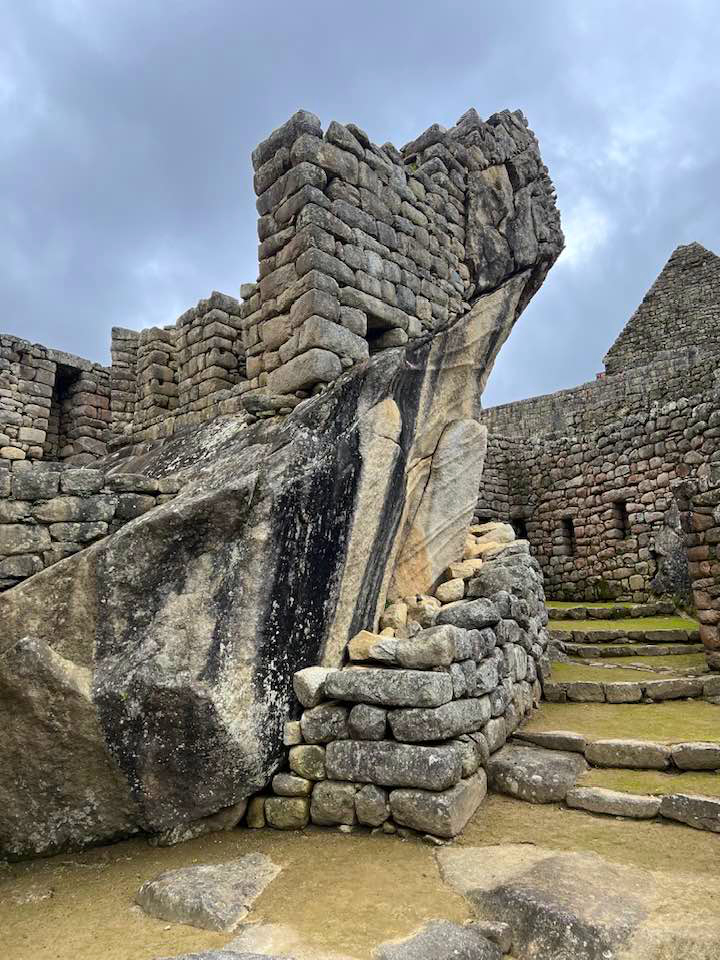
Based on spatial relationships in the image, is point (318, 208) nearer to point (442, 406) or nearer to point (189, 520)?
point (442, 406)

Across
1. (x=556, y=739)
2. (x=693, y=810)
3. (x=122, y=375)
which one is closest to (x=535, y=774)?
(x=556, y=739)

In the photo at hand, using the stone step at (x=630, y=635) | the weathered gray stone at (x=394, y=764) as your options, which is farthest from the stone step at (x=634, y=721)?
the stone step at (x=630, y=635)

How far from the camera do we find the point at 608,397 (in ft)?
67.9

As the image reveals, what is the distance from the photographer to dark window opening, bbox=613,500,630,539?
13.2 metres

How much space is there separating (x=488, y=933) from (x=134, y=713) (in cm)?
248

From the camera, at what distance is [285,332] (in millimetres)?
6590

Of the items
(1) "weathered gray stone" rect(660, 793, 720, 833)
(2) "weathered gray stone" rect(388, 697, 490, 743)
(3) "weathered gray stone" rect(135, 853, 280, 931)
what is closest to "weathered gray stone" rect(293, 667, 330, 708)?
(2) "weathered gray stone" rect(388, 697, 490, 743)

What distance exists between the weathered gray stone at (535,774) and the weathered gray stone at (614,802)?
111 mm

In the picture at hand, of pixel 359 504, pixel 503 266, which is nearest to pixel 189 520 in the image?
pixel 359 504

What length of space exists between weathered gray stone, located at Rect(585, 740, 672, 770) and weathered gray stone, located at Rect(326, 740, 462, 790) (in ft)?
4.80

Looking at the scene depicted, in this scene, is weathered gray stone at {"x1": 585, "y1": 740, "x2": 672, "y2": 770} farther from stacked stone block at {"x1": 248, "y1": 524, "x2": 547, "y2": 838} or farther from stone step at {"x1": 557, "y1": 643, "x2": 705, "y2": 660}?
stone step at {"x1": 557, "y1": 643, "x2": 705, "y2": 660}

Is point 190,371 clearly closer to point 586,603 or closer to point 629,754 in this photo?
point 629,754

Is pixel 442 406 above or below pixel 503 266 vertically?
below

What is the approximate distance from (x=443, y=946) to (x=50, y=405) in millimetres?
11973
